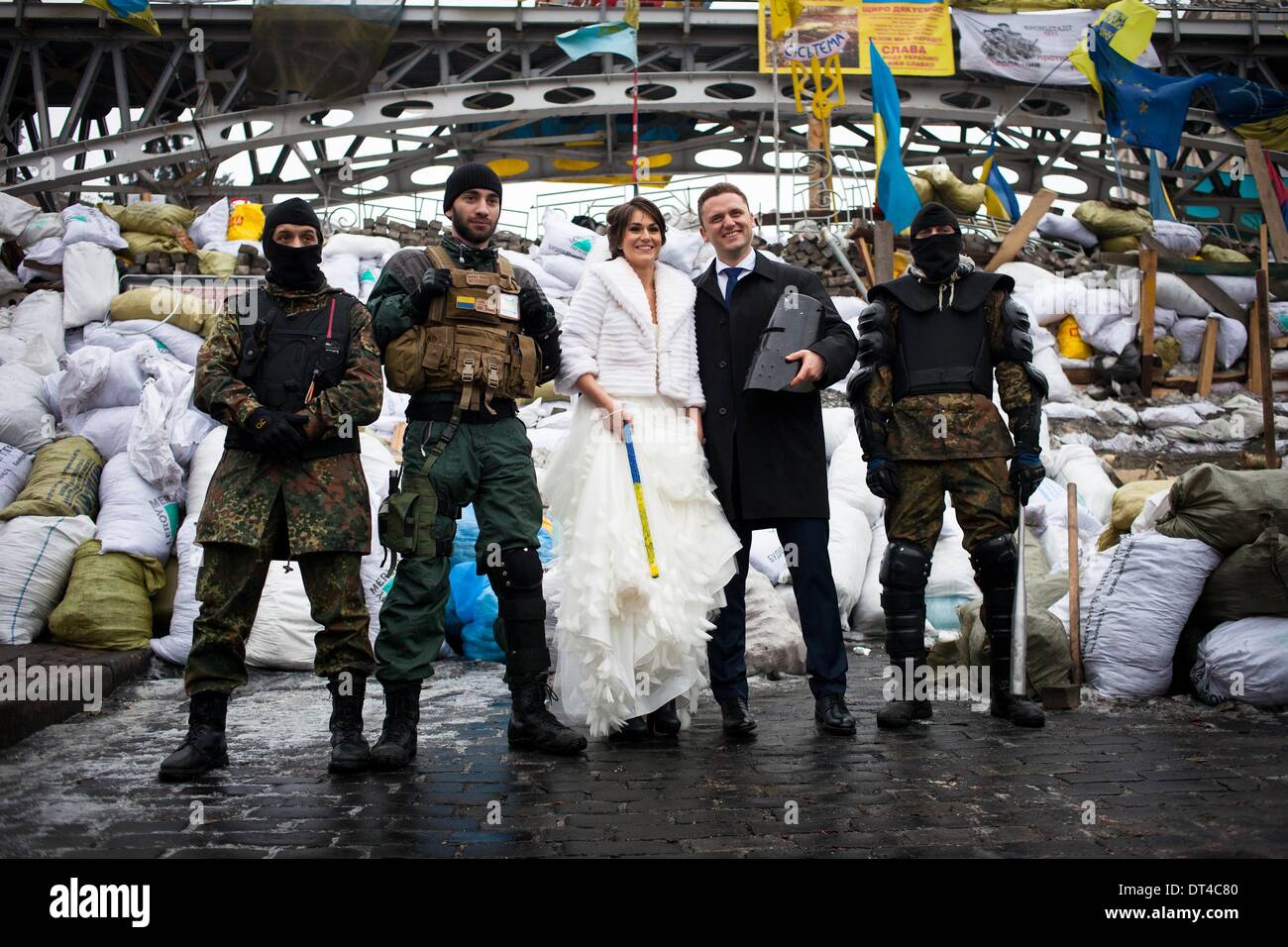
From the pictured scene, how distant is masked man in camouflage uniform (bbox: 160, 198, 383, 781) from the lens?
336 centimetres

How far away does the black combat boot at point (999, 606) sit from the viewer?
12.9ft

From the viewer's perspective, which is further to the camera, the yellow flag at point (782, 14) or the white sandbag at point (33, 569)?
the yellow flag at point (782, 14)

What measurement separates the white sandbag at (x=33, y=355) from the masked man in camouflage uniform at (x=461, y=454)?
4.80 metres

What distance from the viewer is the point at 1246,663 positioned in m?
3.95

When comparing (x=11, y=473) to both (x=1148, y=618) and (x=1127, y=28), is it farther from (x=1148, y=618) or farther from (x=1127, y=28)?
(x=1127, y=28)

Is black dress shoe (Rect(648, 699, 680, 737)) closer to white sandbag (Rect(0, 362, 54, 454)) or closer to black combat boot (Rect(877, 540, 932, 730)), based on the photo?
black combat boot (Rect(877, 540, 932, 730))

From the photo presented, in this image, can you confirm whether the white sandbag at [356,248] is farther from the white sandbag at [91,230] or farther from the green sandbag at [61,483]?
the green sandbag at [61,483]

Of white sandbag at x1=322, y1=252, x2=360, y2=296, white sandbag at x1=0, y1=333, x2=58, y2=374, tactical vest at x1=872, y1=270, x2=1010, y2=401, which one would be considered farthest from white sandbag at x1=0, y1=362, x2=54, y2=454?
tactical vest at x1=872, y1=270, x2=1010, y2=401

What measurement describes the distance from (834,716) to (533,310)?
1.65 metres

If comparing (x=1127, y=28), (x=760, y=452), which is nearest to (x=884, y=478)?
(x=760, y=452)

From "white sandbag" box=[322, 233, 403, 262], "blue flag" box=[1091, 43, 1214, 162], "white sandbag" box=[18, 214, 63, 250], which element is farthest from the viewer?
"blue flag" box=[1091, 43, 1214, 162]

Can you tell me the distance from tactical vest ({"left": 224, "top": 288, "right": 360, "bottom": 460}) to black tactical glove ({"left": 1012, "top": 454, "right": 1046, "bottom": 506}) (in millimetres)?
2224

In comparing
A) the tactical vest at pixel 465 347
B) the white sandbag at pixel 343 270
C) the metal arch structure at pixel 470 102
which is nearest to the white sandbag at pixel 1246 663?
the tactical vest at pixel 465 347

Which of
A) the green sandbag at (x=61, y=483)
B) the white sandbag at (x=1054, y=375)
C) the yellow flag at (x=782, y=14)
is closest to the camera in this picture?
the green sandbag at (x=61, y=483)
